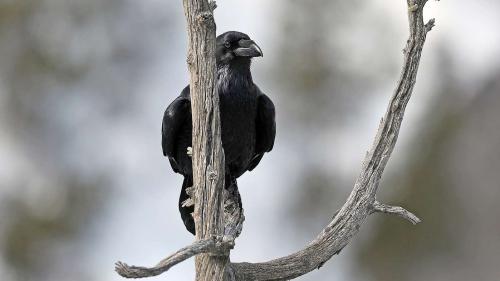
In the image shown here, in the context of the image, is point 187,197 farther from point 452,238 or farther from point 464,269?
point 452,238

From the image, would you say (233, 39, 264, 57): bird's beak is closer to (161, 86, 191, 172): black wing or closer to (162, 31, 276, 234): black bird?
(162, 31, 276, 234): black bird

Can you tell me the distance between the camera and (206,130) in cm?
727

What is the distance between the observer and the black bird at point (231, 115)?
909cm

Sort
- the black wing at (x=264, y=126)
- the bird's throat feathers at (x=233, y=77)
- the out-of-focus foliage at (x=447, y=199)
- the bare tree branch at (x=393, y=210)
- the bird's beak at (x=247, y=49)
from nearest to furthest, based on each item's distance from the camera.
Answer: the bare tree branch at (x=393, y=210) → the bird's beak at (x=247, y=49) → the bird's throat feathers at (x=233, y=77) → the black wing at (x=264, y=126) → the out-of-focus foliage at (x=447, y=199)

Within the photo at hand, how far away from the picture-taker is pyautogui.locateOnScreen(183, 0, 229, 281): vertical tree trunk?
23.5ft

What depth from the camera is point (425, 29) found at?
7.68 meters

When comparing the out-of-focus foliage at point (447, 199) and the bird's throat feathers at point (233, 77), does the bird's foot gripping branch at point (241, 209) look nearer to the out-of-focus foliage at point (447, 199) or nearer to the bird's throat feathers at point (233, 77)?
the bird's throat feathers at point (233, 77)

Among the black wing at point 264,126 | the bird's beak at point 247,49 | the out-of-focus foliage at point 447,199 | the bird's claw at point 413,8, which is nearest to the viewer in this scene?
the bird's claw at point 413,8

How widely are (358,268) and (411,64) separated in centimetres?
1277

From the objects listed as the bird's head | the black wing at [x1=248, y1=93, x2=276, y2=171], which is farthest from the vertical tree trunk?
the black wing at [x1=248, y1=93, x2=276, y2=171]

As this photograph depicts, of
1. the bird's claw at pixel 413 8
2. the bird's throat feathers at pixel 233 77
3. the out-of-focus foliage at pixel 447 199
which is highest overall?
the bird's claw at pixel 413 8

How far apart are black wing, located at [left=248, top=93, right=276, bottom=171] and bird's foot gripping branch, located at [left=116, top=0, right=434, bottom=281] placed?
132 centimetres

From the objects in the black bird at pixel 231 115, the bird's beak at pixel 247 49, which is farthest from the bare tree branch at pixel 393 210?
the bird's beak at pixel 247 49

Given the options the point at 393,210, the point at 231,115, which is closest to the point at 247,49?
the point at 231,115
